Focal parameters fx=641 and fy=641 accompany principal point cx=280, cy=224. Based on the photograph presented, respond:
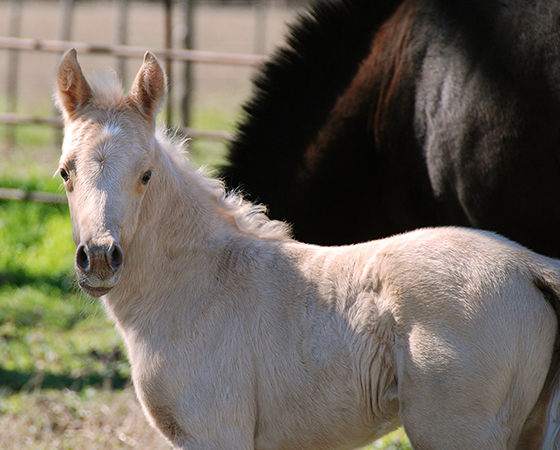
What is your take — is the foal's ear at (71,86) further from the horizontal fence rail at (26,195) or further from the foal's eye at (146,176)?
the horizontal fence rail at (26,195)

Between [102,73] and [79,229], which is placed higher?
[102,73]

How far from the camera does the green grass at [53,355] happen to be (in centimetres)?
357

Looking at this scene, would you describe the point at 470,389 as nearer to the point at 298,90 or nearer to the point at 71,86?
the point at 71,86

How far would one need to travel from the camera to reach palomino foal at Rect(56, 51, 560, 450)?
1.98 m

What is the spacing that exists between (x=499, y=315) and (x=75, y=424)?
8.73 feet

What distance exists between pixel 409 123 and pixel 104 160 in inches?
65.9

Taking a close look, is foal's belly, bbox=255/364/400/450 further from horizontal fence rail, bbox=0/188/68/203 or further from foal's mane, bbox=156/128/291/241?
horizontal fence rail, bbox=0/188/68/203

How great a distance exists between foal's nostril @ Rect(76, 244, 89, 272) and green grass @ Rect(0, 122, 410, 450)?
0.63m

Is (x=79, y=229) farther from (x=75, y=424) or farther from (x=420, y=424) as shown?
(x=75, y=424)

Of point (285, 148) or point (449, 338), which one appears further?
point (285, 148)

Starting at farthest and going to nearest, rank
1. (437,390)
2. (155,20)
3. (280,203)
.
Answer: (155,20) < (280,203) < (437,390)

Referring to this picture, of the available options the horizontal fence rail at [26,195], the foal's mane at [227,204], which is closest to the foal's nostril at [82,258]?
the foal's mane at [227,204]

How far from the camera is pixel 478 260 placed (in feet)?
6.75

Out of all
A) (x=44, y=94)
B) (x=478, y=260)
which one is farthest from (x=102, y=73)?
(x=44, y=94)
